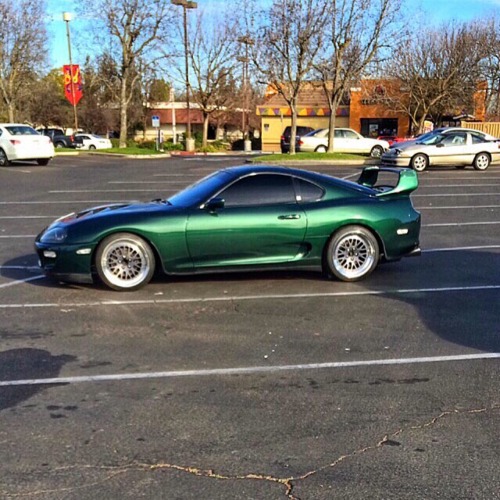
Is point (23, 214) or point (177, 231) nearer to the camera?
point (177, 231)

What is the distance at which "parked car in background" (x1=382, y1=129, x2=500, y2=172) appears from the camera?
22.1 m

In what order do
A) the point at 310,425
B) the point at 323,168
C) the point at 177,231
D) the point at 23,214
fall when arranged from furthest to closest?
the point at 323,168
the point at 23,214
the point at 177,231
the point at 310,425

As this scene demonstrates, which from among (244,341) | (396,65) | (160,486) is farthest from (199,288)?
(396,65)

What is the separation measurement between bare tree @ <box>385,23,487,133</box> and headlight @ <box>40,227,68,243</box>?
36.0 meters

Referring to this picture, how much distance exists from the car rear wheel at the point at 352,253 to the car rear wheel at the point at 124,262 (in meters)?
2.08

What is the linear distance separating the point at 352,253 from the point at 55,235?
3.38m

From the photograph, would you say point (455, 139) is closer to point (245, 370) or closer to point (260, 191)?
point (260, 191)

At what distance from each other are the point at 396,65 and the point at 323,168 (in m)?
21.9

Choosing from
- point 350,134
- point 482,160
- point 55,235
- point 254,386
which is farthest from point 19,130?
point 254,386

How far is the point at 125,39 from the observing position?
39.0 m

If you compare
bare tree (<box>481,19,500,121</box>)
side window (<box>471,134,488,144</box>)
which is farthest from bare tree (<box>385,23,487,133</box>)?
side window (<box>471,134,488,144</box>)

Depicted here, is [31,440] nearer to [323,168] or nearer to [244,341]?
[244,341]

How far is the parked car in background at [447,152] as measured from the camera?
22125 millimetres

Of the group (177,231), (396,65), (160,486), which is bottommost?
(160,486)
